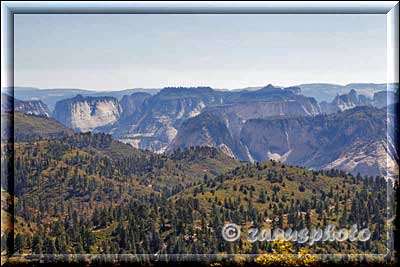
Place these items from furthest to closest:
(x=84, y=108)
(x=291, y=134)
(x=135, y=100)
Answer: (x=291, y=134)
(x=84, y=108)
(x=135, y=100)

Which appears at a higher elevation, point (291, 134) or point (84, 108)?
point (84, 108)

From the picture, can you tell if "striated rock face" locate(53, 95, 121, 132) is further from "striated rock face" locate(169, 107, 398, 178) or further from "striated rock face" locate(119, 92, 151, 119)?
"striated rock face" locate(169, 107, 398, 178)

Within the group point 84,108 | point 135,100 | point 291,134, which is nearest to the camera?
point 135,100

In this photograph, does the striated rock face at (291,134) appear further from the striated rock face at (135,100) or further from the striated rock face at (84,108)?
the striated rock face at (135,100)

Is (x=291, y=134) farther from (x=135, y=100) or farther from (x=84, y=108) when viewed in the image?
(x=135, y=100)

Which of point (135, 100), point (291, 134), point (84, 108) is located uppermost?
point (84, 108)

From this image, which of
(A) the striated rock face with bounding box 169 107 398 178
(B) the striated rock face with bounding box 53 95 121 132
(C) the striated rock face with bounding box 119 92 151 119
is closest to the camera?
(C) the striated rock face with bounding box 119 92 151 119

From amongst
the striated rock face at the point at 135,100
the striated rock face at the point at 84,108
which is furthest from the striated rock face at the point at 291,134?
the striated rock face at the point at 135,100

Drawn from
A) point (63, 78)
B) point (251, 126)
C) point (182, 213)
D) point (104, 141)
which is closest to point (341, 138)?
point (251, 126)

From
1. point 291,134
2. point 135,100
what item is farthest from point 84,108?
point 291,134

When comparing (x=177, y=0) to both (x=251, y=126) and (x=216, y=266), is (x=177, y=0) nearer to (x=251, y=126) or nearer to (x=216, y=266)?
(x=216, y=266)

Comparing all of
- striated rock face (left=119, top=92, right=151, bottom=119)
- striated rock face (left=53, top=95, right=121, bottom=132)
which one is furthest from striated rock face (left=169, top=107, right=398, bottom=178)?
striated rock face (left=119, top=92, right=151, bottom=119)
